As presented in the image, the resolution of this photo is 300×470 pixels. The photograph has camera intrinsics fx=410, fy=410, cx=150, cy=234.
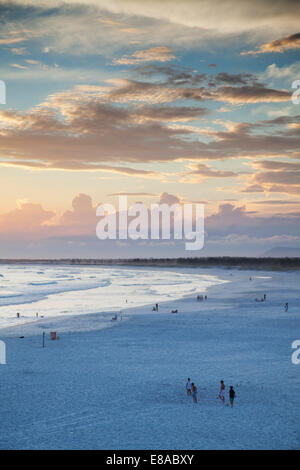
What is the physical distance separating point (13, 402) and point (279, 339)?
21.2 metres

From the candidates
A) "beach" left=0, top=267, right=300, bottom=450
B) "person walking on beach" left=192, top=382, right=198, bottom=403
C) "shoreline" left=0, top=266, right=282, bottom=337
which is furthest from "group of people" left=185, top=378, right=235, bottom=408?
"shoreline" left=0, top=266, right=282, bottom=337

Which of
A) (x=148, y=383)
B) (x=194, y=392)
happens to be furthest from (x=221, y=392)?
(x=148, y=383)

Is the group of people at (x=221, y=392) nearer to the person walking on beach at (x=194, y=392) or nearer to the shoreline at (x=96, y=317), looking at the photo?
the person walking on beach at (x=194, y=392)

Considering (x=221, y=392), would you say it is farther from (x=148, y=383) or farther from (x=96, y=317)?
(x=96, y=317)

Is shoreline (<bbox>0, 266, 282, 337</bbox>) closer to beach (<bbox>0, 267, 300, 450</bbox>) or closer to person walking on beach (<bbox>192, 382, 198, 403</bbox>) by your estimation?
beach (<bbox>0, 267, 300, 450</bbox>)

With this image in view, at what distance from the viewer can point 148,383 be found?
885 inches

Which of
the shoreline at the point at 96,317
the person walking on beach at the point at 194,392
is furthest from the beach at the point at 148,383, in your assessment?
the person walking on beach at the point at 194,392

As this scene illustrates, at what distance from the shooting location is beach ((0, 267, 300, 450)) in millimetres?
16734

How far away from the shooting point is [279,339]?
32.6 m

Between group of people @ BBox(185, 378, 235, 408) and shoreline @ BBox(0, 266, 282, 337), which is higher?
group of people @ BBox(185, 378, 235, 408)

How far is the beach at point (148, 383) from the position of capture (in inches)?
659

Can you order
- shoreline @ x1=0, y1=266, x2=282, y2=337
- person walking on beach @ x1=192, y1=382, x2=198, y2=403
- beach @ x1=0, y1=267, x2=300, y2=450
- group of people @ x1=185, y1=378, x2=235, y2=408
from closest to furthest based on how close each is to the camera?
beach @ x1=0, y1=267, x2=300, y2=450, group of people @ x1=185, y1=378, x2=235, y2=408, person walking on beach @ x1=192, y1=382, x2=198, y2=403, shoreline @ x1=0, y1=266, x2=282, y2=337
